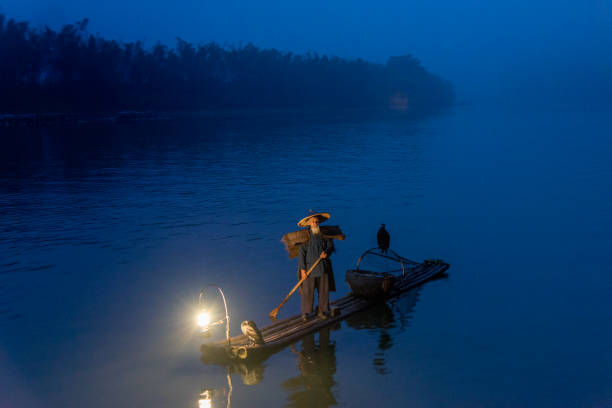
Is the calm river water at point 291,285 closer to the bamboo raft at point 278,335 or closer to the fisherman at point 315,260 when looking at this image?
the bamboo raft at point 278,335

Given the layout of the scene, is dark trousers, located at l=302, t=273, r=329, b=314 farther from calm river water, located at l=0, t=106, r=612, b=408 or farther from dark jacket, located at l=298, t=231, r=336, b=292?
calm river water, located at l=0, t=106, r=612, b=408

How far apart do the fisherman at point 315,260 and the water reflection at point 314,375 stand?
665mm

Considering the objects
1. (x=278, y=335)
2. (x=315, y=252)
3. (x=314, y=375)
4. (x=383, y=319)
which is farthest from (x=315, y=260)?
(x=383, y=319)

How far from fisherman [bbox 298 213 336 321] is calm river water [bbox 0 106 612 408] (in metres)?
0.93

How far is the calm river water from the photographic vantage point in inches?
401

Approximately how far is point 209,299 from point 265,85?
174 meters

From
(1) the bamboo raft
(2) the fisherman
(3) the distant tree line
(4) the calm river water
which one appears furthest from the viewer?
(3) the distant tree line

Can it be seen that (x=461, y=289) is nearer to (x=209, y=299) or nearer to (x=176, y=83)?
(x=209, y=299)

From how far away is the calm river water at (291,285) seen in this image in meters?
10.2

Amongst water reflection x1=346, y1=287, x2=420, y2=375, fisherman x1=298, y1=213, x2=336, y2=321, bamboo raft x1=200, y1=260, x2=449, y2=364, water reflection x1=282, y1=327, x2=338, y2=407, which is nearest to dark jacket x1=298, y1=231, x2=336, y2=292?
fisherman x1=298, y1=213, x2=336, y2=321

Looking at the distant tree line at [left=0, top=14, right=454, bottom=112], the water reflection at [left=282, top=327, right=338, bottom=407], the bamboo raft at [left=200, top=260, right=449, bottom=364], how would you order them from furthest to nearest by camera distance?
the distant tree line at [left=0, top=14, right=454, bottom=112]
the bamboo raft at [left=200, top=260, right=449, bottom=364]
the water reflection at [left=282, top=327, right=338, bottom=407]

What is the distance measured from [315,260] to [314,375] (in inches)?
95.9

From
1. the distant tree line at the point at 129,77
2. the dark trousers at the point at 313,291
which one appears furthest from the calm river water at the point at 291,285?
the distant tree line at the point at 129,77

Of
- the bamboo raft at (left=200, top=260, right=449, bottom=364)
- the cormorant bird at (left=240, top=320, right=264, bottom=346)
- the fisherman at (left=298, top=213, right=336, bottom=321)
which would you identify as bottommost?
the bamboo raft at (left=200, top=260, right=449, bottom=364)
